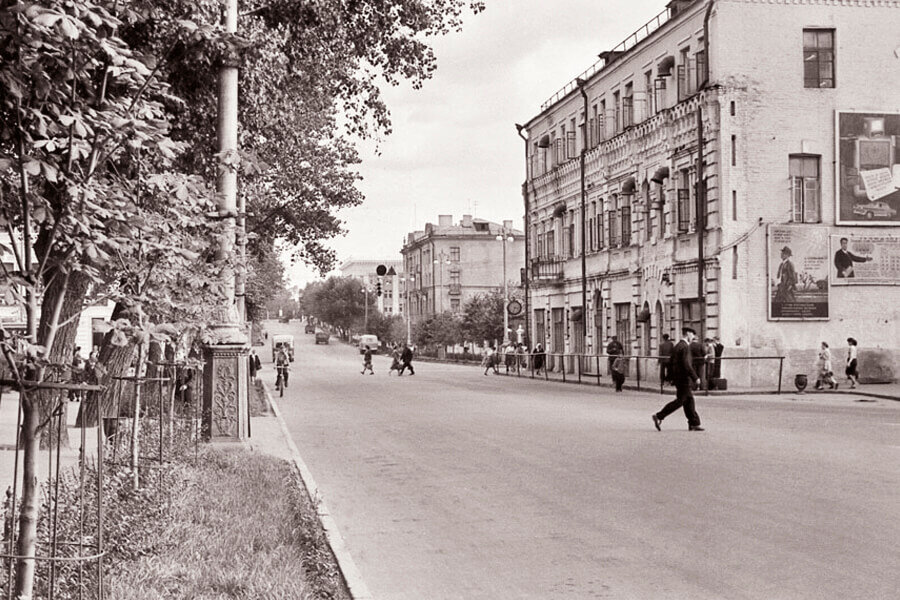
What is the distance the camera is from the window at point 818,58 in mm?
36375

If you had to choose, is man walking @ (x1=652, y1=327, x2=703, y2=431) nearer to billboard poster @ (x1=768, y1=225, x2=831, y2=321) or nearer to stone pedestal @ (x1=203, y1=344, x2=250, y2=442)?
stone pedestal @ (x1=203, y1=344, x2=250, y2=442)

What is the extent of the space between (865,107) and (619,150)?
11469 mm

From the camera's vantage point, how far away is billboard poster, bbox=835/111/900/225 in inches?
1405

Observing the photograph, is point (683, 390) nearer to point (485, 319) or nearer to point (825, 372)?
point (825, 372)

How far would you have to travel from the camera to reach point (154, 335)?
5164 mm

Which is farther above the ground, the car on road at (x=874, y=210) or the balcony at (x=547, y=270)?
the car on road at (x=874, y=210)

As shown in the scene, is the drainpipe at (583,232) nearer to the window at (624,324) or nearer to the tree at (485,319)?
the window at (624,324)

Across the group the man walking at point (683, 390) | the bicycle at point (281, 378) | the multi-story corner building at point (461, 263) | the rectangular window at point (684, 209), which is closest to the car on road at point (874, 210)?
the rectangular window at point (684, 209)

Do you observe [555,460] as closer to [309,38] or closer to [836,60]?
[309,38]

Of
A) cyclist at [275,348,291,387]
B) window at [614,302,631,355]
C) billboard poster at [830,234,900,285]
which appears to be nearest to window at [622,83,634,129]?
window at [614,302,631,355]

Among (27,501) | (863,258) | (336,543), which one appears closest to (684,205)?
(863,258)

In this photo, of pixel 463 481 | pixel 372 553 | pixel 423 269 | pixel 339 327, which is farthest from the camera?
pixel 339 327

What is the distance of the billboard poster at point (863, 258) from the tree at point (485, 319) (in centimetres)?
4443

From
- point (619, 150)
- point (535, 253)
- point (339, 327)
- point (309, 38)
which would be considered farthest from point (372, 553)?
point (339, 327)
